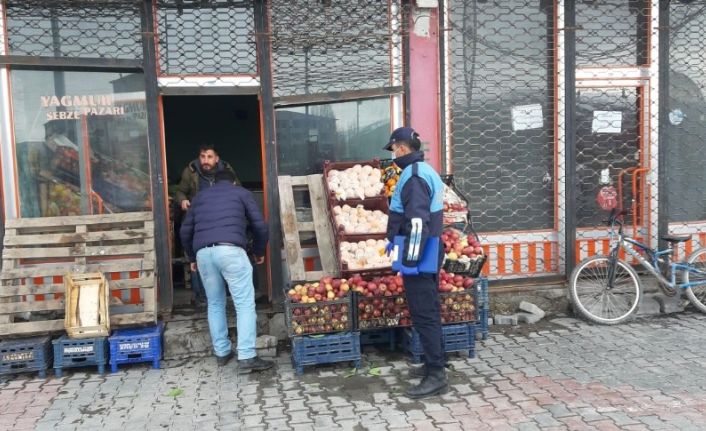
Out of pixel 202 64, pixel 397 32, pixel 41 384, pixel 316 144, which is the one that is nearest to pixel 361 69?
pixel 397 32

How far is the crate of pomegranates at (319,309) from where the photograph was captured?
16.8ft

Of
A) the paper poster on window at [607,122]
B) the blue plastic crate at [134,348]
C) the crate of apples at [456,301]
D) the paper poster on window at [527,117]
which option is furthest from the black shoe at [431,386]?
the paper poster on window at [607,122]

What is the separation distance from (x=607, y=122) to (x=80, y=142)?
5.81 metres

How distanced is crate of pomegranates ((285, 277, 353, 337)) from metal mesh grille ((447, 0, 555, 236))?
232 centimetres

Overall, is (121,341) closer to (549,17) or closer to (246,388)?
(246,388)

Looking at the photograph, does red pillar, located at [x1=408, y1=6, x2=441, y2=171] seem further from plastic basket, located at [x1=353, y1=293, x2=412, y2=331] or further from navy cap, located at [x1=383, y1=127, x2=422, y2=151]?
plastic basket, located at [x1=353, y1=293, x2=412, y2=331]

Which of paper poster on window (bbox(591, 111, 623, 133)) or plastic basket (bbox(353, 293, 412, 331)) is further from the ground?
paper poster on window (bbox(591, 111, 623, 133))

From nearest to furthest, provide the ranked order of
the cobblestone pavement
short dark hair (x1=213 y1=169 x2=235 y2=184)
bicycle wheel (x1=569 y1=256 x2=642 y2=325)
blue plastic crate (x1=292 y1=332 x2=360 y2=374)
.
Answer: the cobblestone pavement
blue plastic crate (x1=292 y1=332 x2=360 y2=374)
short dark hair (x1=213 y1=169 x2=235 y2=184)
bicycle wheel (x1=569 y1=256 x2=642 y2=325)

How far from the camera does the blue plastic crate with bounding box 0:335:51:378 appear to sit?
5.18 meters

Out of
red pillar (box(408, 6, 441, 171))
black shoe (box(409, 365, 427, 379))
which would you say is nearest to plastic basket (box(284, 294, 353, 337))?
black shoe (box(409, 365, 427, 379))

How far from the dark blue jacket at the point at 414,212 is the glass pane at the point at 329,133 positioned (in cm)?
198

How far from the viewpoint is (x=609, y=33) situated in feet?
22.8

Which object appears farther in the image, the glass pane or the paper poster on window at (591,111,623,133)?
the paper poster on window at (591,111,623,133)

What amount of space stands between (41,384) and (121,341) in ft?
2.35
